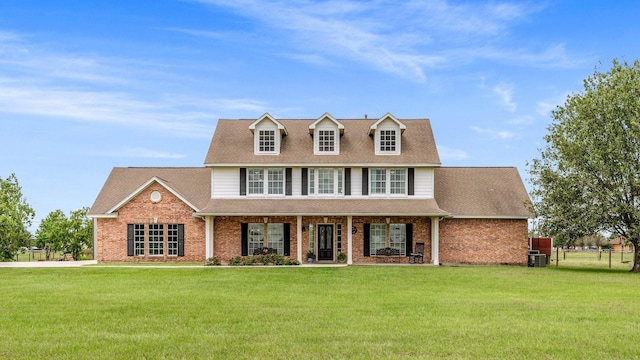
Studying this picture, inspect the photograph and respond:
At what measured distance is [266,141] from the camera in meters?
33.3

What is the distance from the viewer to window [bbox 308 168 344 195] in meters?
32.7

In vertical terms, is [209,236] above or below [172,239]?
above

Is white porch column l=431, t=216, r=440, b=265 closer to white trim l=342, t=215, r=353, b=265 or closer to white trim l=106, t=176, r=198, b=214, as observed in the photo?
white trim l=342, t=215, r=353, b=265

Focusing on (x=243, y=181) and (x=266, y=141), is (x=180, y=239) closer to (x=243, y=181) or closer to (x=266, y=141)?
(x=243, y=181)

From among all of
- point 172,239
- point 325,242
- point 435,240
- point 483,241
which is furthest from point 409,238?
point 172,239

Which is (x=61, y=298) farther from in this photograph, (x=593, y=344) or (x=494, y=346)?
(x=593, y=344)

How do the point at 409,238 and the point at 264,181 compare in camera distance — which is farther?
the point at 264,181

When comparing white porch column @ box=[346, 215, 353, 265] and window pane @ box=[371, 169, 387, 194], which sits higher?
window pane @ box=[371, 169, 387, 194]

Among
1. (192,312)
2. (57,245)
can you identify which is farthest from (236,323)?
(57,245)

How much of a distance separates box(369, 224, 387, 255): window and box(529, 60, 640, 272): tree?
7702 millimetres

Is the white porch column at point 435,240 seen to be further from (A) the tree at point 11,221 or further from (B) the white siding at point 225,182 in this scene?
(A) the tree at point 11,221

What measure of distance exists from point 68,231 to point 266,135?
13.9 metres

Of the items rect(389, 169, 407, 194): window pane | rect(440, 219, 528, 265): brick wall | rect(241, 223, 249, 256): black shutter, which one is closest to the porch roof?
rect(389, 169, 407, 194): window pane

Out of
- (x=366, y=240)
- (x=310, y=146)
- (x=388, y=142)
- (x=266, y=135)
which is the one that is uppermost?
(x=266, y=135)
